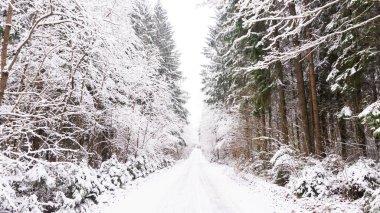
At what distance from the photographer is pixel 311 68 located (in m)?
13.3

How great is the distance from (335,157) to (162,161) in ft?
71.3

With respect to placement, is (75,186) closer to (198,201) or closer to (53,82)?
(53,82)

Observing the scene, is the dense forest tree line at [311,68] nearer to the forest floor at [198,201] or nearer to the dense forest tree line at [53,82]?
the forest floor at [198,201]

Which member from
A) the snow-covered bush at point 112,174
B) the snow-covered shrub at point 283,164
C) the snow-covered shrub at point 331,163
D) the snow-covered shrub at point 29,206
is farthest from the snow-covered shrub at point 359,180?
the snow-covered bush at point 112,174

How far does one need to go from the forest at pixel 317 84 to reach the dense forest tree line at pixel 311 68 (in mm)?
41

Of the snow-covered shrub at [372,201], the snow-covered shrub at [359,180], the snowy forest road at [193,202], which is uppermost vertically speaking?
the snow-covered shrub at [359,180]

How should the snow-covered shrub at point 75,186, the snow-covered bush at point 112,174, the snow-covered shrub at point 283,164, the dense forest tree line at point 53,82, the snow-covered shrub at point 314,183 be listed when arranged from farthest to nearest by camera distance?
1. the snow-covered bush at point 112,174
2. the snow-covered shrub at point 283,164
3. the snow-covered shrub at point 314,183
4. the snow-covered shrub at point 75,186
5. the dense forest tree line at point 53,82

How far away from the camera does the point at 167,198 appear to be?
12.3 meters

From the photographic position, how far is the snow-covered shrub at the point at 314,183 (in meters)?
10.5

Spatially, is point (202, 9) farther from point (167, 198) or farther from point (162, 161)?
point (162, 161)

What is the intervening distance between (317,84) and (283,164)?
17.1 ft

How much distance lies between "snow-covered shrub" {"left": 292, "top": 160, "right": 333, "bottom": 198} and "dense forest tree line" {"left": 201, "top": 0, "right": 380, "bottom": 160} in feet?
3.40

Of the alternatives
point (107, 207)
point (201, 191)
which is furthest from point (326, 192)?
point (107, 207)

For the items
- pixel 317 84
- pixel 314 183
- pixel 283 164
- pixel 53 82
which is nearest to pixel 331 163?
pixel 314 183
